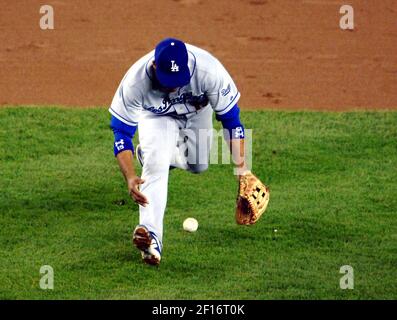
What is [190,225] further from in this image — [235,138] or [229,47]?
[229,47]

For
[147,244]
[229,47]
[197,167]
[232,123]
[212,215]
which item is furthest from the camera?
[229,47]

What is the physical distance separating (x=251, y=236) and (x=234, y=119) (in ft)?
3.63

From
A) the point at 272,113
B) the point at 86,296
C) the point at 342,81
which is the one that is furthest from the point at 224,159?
the point at 86,296

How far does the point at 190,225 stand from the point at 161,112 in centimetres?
103

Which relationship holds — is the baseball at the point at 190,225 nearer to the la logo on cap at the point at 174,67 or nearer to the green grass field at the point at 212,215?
the green grass field at the point at 212,215


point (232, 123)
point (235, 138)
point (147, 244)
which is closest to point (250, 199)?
point (235, 138)

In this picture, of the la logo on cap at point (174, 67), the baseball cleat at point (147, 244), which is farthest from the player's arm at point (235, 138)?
the baseball cleat at point (147, 244)

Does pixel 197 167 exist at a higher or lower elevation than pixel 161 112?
lower

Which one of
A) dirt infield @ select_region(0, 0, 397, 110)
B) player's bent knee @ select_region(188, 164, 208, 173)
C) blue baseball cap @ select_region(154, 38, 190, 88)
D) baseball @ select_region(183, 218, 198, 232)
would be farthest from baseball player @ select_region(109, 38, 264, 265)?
dirt infield @ select_region(0, 0, 397, 110)

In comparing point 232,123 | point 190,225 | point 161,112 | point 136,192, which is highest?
point 161,112

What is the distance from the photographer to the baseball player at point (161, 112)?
7844 mm

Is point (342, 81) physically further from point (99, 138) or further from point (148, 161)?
point (148, 161)

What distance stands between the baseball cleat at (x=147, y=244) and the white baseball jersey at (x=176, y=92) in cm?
75

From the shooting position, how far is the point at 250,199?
26.9 ft
